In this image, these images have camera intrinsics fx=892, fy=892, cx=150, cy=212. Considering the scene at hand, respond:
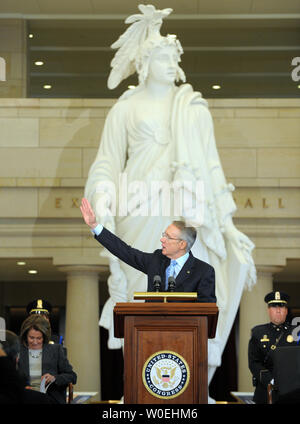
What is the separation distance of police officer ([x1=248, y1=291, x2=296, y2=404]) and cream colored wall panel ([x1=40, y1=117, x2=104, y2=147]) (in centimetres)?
466

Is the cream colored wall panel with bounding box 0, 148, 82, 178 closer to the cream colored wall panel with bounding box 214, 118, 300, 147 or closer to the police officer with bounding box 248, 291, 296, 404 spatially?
the cream colored wall panel with bounding box 214, 118, 300, 147

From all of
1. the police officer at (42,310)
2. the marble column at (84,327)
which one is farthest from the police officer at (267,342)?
the marble column at (84,327)

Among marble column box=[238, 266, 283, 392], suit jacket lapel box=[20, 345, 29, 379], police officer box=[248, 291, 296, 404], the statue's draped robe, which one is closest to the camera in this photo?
suit jacket lapel box=[20, 345, 29, 379]

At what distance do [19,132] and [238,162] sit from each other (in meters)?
2.83

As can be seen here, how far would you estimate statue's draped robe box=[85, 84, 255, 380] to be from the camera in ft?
26.7

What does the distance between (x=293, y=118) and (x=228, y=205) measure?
3.59m

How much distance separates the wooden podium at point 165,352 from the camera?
4312 mm

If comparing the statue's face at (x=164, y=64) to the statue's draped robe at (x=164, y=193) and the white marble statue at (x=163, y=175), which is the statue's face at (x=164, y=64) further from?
the statue's draped robe at (x=164, y=193)

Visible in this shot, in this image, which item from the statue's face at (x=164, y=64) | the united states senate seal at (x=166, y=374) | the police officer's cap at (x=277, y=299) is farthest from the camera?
the statue's face at (x=164, y=64)

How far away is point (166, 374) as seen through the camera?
4.34 metres

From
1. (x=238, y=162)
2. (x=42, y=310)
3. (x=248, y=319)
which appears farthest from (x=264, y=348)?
(x=238, y=162)

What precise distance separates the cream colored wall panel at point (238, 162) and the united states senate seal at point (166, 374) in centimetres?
706

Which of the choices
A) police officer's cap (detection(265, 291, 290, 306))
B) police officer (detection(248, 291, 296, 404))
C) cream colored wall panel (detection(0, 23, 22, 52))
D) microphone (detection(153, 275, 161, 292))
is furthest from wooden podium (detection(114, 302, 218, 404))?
cream colored wall panel (detection(0, 23, 22, 52))
